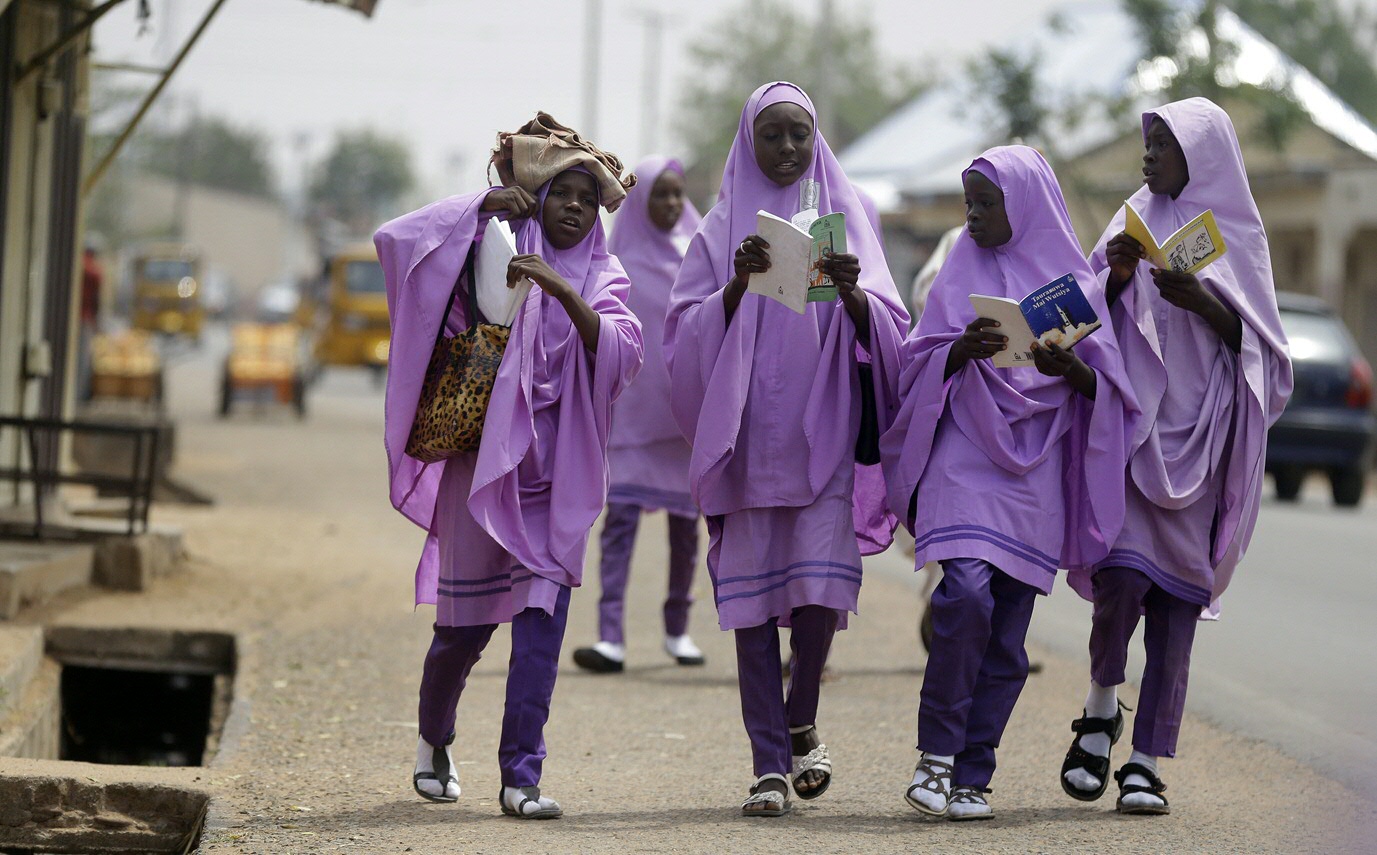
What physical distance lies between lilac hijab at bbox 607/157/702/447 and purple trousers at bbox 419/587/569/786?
9.67 feet

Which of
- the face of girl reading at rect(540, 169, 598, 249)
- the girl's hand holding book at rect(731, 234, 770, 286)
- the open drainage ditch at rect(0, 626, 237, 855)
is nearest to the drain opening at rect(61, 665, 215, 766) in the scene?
the open drainage ditch at rect(0, 626, 237, 855)

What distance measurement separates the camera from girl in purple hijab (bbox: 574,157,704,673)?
332 inches

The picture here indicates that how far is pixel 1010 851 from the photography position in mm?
5055

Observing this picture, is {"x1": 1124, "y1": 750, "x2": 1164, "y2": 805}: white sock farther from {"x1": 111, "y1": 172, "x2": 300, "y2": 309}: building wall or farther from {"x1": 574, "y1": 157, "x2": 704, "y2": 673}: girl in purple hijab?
{"x1": 111, "y1": 172, "x2": 300, "y2": 309}: building wall

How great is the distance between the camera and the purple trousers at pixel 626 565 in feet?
27.8

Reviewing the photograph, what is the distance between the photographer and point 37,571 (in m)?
8.80

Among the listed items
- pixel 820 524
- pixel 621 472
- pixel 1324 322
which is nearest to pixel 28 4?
pixel 621 472

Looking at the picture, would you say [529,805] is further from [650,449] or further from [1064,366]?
[650,449]

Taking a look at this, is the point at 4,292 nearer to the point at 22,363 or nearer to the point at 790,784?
the point at 22,363

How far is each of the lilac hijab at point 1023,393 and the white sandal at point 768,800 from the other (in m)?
0.86

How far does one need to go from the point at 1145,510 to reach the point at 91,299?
16258 mm

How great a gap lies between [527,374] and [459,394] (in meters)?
0.20

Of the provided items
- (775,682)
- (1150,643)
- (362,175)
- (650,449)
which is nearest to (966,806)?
(775,682)

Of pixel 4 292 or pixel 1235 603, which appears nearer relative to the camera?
pixel 4 292
